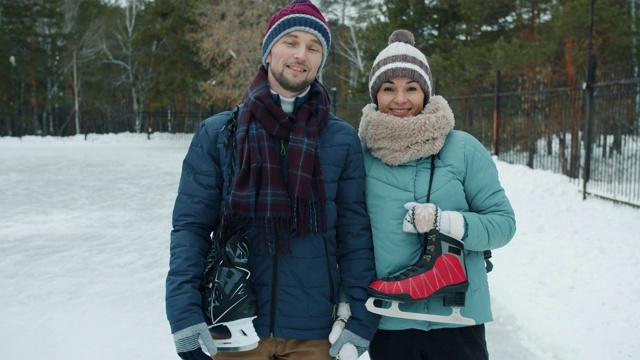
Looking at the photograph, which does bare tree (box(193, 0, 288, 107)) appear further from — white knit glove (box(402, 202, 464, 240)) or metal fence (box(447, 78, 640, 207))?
white knit glove (box(402, 202, 464, 240))

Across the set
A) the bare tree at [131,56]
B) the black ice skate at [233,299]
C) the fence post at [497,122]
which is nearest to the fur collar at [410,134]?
the black ice skate at [233,299]

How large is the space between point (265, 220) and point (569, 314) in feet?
10.3

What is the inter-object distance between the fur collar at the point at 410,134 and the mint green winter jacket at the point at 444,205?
61 millimetres

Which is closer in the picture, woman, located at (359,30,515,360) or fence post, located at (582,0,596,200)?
woman, located at (359,30,515,360)

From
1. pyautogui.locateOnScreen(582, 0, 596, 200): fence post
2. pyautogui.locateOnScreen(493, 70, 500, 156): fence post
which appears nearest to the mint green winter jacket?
pyautogui.locateOnScreen(582, 0, 596, 200): fence post

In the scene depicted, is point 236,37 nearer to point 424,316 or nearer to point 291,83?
point 291,83

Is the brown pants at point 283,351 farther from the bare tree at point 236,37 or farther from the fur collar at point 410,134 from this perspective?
the bare tree at point 236,37

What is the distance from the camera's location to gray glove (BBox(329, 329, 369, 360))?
2.00 m

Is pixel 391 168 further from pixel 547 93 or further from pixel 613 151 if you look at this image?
pixel 547 93

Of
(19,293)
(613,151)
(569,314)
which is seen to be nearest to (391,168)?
(569,314)

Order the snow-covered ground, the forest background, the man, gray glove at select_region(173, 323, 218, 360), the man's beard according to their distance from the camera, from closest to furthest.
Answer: gray glove at select_region(173, 323, 218, 360), the man, the man's beard, the snow-covered ground, the forest background

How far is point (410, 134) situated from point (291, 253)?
634 millimetres

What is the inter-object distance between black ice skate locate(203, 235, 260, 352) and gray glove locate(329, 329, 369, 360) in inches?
11.3

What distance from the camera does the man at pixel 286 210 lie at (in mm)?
1978
